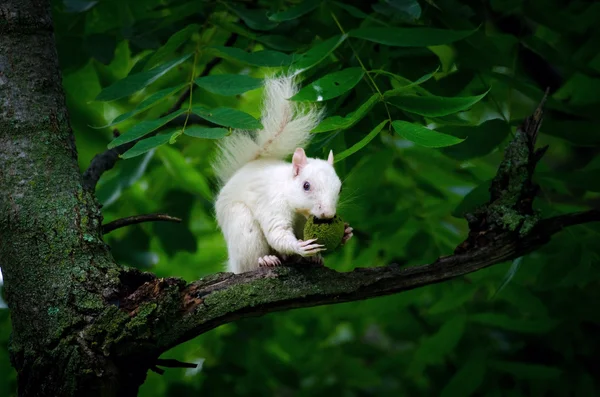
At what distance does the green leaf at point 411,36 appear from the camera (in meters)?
2.83

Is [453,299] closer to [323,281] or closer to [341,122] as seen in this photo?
[323,281]

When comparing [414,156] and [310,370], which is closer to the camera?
[414,156]

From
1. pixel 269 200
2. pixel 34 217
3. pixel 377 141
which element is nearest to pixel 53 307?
pixel 34 217

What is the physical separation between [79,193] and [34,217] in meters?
0.19

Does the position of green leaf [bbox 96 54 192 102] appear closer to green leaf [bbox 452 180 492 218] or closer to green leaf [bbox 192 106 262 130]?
green leaf [bbox 192 106 262 130]


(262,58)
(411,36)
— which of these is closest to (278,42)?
(262,58)

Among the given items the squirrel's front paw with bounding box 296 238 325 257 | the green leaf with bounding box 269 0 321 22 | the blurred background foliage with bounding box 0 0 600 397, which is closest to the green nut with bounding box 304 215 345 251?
the squirrel's front paw with bounding box 296 238 325 257

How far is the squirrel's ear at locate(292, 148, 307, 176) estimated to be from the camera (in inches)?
110

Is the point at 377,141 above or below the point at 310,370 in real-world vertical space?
above

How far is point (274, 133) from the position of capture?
10.5 ft

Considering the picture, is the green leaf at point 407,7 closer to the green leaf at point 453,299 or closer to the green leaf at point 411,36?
the green leaf at point 411,36

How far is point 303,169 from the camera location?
9.11 feet

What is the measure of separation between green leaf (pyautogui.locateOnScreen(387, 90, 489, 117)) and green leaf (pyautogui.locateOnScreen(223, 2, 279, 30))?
861 mm

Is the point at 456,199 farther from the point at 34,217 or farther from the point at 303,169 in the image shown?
the point at 34,217
